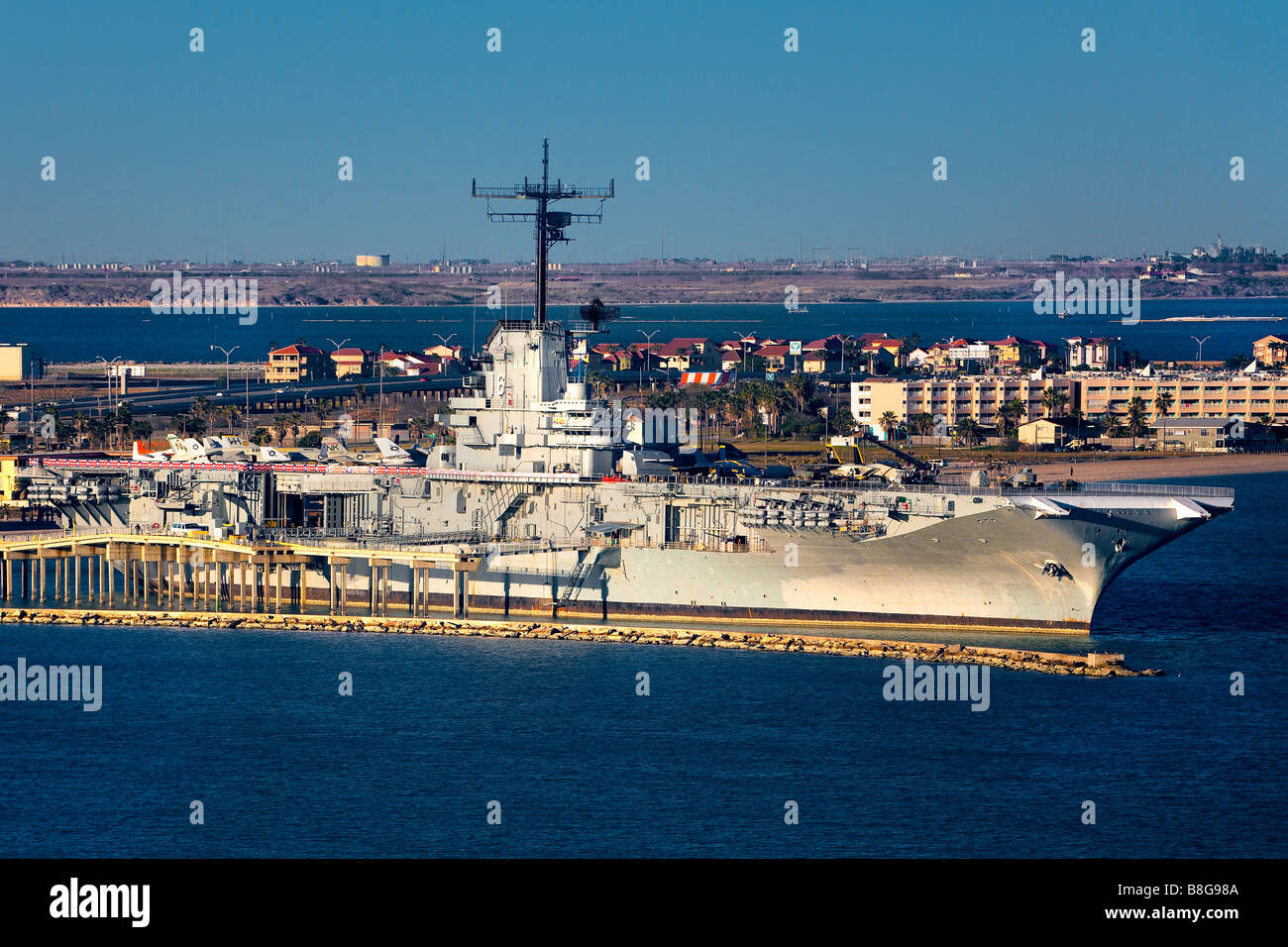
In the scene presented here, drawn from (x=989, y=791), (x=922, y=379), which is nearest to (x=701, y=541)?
(x=989, y=791)

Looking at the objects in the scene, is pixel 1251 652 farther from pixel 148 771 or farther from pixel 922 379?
pixel 922 379

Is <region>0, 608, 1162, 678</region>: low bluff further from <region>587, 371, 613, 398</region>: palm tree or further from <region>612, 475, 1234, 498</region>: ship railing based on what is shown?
<region>587, 371, 613, 398</region>: palm tree

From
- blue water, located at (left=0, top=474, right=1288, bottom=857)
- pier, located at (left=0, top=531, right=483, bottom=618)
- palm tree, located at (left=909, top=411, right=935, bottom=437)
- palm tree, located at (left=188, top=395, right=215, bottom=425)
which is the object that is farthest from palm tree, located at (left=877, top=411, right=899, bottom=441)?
blue water, located at (left=0, top=474, right=1288, bottom=857)

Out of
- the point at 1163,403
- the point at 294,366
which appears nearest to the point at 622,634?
the point at 1163,403

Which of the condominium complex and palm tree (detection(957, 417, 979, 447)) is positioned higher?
the condominium complex

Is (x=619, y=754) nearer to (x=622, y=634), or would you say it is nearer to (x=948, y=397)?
(x=622, y=634)

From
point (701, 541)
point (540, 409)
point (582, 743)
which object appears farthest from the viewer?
point (540, 409)
